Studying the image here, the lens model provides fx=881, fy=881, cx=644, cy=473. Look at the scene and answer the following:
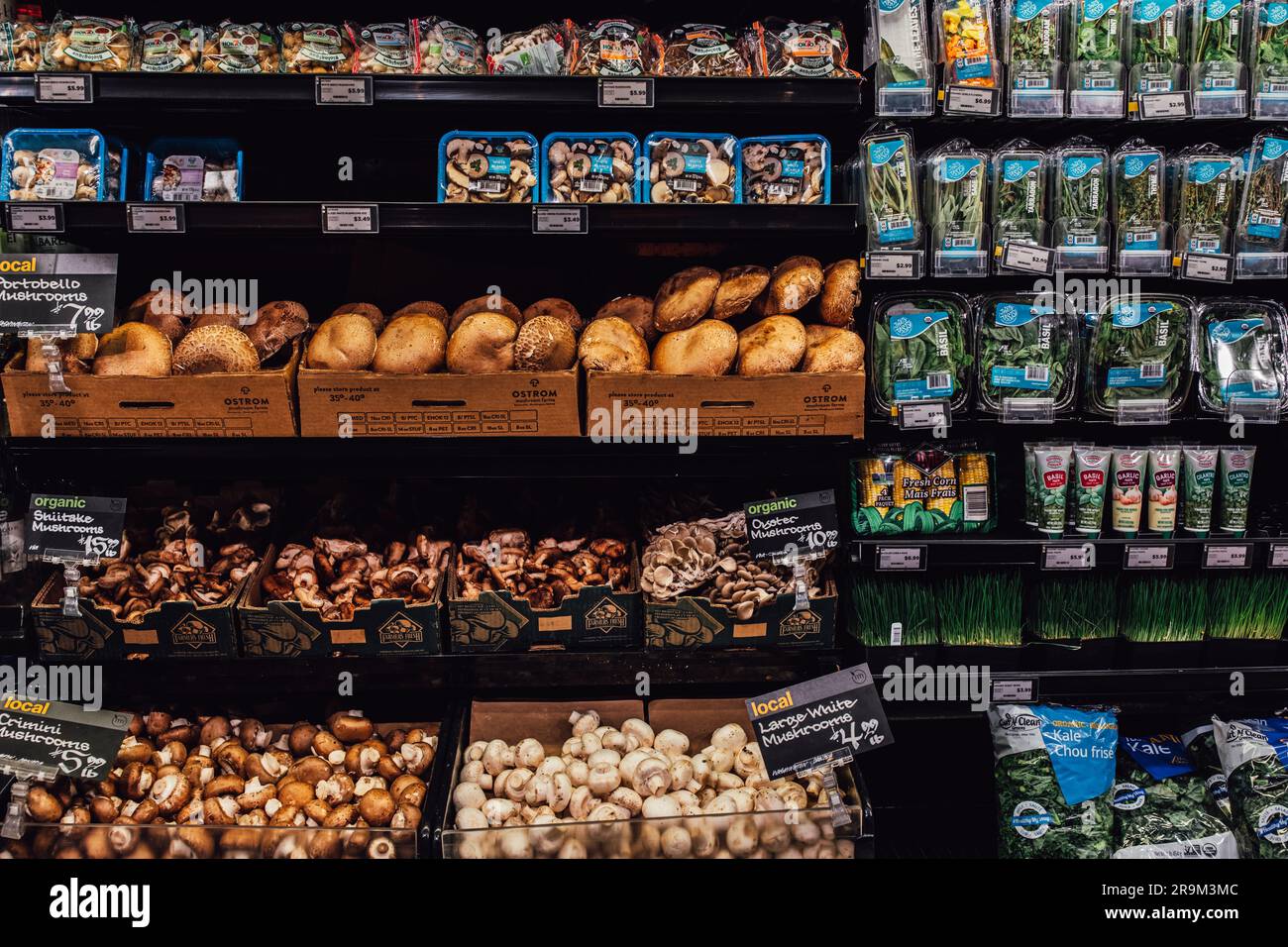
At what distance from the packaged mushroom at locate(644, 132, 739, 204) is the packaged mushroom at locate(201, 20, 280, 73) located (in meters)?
0.91

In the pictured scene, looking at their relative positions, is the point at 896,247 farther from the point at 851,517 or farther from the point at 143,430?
the point at 143,430

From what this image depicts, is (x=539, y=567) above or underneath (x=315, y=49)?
underneath

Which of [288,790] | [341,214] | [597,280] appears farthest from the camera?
[597,280]

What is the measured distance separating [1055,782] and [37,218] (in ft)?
9.27

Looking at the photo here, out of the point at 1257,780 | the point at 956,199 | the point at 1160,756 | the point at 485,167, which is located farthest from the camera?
the point at 1160,756

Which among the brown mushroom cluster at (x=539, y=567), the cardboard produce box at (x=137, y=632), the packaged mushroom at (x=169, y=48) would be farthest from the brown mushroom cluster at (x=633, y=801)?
the packaged mushroom at (x=169, y=48)

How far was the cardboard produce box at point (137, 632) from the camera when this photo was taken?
2.09 meters

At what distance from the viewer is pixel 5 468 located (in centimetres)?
232

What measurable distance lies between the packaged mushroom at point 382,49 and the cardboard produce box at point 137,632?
130 cm

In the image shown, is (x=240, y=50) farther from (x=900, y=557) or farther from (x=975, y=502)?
(x=975, y=502)

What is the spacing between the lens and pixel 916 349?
7.40 ft

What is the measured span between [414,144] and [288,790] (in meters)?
1.71

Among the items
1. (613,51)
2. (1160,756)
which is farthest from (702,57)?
(1160,756)

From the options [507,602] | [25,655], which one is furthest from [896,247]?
[25,655]
